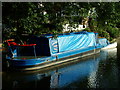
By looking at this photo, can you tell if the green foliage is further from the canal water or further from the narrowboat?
the canal water

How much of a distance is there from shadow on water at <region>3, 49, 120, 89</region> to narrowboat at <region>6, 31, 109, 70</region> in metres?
0.85

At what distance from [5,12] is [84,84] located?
9.82 m

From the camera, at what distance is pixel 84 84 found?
15.1 metres

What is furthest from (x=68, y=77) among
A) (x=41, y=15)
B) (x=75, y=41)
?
(x=75, y=41)

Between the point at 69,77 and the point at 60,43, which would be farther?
the point at 60,43

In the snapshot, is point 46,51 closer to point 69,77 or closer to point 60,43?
point 60,43

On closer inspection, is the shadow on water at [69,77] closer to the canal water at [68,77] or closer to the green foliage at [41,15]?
the canal water at [68,77]

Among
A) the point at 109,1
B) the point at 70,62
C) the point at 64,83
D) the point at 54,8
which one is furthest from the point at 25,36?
the point at 109,1

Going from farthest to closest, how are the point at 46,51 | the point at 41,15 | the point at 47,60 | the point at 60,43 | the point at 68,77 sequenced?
the point at 60,43 < the point at 46,51 < the point at 47,60 < the point at 41,15 < the point at 68,77

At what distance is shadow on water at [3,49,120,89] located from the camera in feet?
49.1

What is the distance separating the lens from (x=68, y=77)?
16828mm

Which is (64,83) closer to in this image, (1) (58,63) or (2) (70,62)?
(1) (58,63)

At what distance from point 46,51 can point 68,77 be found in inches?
176

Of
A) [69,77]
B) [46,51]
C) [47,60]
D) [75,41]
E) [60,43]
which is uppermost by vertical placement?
[75,41]
